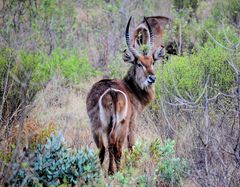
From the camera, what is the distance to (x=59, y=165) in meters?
4.97

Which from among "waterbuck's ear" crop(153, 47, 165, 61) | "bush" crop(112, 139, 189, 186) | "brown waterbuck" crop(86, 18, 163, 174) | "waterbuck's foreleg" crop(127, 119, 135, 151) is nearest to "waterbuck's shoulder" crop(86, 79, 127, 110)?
"brown waterbuck" crop(86, 18, 163, 174)

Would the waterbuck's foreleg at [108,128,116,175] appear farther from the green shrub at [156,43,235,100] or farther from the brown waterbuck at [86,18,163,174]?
the green shrub at [156,43,235,100]

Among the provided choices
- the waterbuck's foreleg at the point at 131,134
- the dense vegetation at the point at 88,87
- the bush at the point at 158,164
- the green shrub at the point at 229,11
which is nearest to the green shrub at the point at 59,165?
the dense vegetation at the point at 88,87

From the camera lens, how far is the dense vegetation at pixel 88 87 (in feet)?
16.0

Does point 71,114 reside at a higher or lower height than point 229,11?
lower

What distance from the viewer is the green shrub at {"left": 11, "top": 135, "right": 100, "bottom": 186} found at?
4.86 meters

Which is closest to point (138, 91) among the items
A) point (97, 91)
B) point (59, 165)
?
point (97, 91)

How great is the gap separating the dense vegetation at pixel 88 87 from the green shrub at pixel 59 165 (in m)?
0.01

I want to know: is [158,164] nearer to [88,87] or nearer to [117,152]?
[117,152]

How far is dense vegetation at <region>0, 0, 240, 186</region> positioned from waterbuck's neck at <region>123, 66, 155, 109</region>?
0.78ft

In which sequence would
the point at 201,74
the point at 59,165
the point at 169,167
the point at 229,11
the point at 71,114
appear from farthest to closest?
the point at 229,11 → the point at 71,114 → the point at 201,74 → the point at 169,167 → the point at 59,165

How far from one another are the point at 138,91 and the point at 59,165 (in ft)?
8.07

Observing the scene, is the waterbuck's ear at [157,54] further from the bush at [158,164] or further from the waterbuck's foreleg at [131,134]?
the bush at [158,164]

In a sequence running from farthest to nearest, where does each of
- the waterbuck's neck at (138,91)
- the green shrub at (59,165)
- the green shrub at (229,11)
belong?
the green shrub at (229,11), the waterbuck's neck at (138,91), the green shrub at (59,165)
